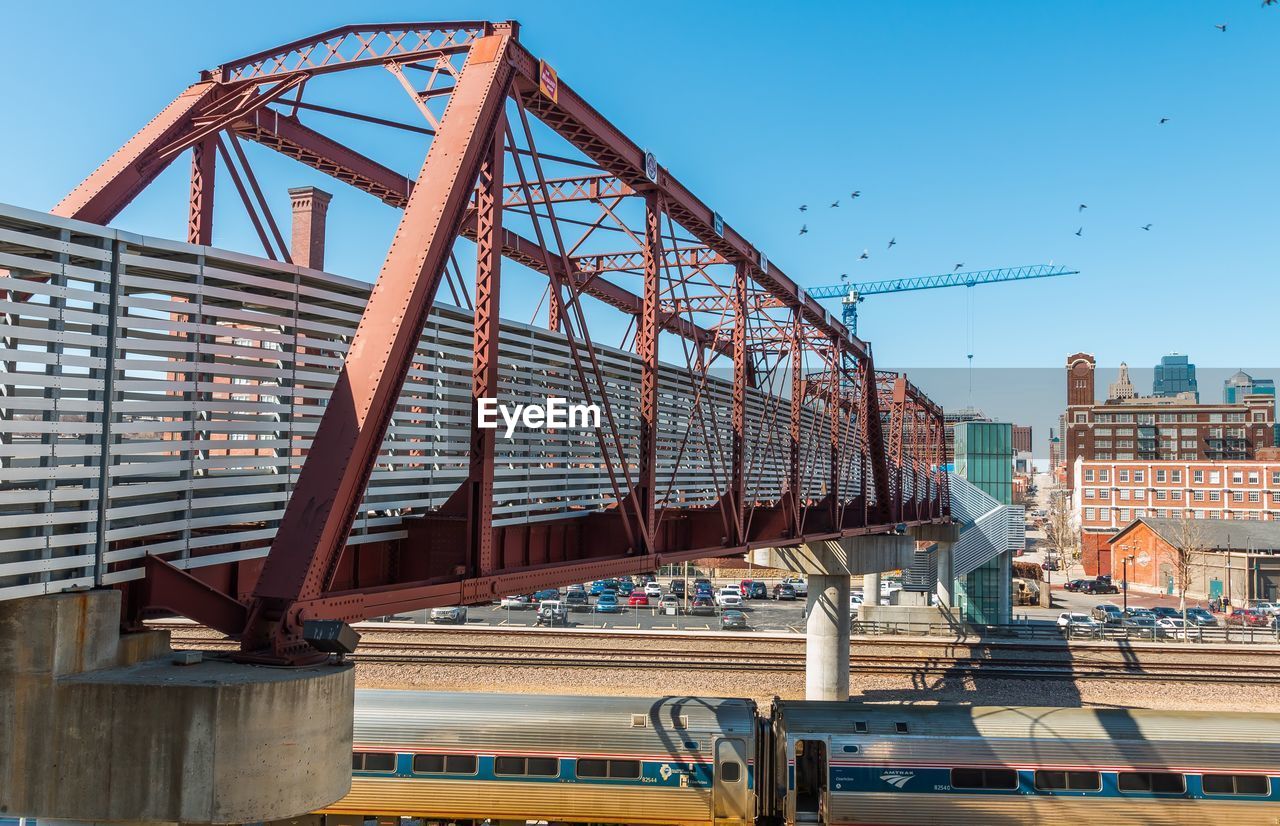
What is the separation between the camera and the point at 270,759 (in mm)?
6672

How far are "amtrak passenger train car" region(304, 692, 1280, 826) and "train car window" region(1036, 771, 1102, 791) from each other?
0.02 m

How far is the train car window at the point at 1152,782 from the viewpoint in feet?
55.2

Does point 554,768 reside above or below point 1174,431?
below

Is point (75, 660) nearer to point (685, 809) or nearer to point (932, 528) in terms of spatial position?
point (685, 809)

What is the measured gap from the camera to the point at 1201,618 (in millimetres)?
46938

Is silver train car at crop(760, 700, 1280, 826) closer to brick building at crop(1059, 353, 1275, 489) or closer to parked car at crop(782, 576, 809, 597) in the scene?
parked car at crop(782, 576, 809, 597)

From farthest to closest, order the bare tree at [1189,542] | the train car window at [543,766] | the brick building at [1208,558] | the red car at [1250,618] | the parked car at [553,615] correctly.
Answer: the bare tree at [1189,542] → the brick building at [1208,558] → the red car at [1250,618] → the parked car at [553,615] → the train car window at [543,766]

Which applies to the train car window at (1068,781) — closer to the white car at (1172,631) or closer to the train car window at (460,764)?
the train car window at (460,764)

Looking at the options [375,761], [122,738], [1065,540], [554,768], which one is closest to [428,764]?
[375,761]

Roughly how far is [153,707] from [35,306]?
3.17m

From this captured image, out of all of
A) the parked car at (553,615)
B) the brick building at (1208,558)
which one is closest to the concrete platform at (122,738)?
the parked car at (553,615)

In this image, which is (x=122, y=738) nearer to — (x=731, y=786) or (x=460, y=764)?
(x=460, y=764)

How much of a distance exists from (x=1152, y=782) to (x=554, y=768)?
457 inches

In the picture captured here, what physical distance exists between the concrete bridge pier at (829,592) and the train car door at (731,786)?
14560mm
